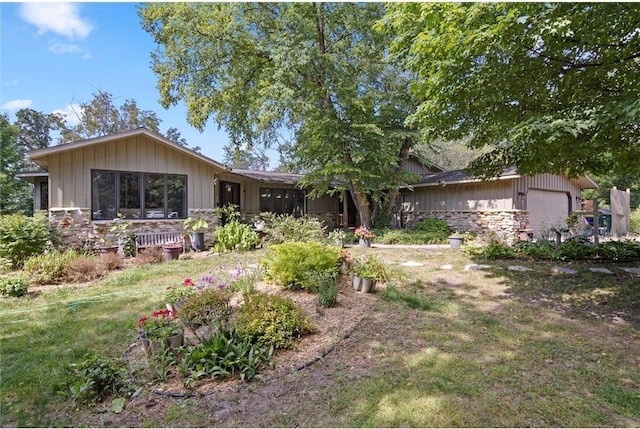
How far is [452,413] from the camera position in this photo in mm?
2420

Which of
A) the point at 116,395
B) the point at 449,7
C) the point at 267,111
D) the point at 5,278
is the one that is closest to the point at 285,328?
the point at 116,395

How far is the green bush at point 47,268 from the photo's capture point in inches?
256

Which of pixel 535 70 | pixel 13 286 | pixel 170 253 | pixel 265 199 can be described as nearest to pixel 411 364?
pixel 535 70

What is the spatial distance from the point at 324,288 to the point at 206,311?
5.65ft

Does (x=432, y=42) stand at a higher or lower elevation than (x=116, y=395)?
higher

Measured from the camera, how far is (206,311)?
3580 millimetres

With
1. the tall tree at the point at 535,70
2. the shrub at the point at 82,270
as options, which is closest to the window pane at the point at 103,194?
the shrub at the point at 82,270

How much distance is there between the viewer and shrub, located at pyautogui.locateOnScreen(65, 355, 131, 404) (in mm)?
2643

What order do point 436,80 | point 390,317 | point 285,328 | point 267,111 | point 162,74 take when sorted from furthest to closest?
point 162,74 → point 267,111 → point 436,80 → point 390,317 → point 285,328

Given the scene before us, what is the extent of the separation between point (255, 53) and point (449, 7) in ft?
35.0

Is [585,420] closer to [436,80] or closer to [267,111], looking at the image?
[436,80]

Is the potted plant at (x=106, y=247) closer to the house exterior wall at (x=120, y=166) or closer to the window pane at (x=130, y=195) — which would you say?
the window pane at (x=130, y=195)

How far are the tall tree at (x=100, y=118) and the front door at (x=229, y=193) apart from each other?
1390 cm

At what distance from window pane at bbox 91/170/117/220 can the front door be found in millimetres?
5215
